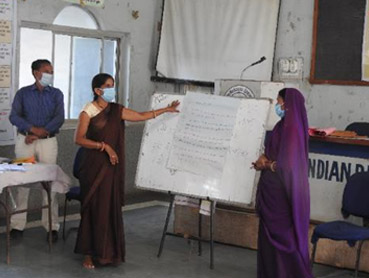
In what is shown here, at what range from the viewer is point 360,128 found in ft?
20.1

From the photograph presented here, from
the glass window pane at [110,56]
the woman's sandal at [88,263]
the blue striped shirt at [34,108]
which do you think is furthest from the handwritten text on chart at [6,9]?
the woman's sandal at [88,263]

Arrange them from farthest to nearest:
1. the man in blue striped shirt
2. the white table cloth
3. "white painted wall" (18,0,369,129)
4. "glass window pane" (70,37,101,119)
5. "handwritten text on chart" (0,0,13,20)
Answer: "glass window pane" (70,37,101,119), "white painted wall" (18,0,369,129), "handwritten text on chart" (0,0,13,20), the man in blue striped shirt, the white table cloth

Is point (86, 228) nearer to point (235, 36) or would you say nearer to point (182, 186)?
point (182, 186)

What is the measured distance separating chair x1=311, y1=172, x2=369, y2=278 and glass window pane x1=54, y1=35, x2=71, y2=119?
11.1ft

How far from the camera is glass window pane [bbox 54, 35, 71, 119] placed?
269 inches

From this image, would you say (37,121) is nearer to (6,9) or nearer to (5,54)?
(5,54)

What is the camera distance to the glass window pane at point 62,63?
6832mm

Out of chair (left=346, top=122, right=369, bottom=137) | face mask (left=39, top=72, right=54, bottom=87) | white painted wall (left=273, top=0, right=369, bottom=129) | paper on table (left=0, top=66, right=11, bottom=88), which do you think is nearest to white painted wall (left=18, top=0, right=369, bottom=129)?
white painted wall (left=273, top=0, right=369, bottom=129)

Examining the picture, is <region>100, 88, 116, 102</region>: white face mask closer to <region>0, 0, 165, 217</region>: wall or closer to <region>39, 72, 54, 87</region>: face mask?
<region>39, 72, 54, 87</region>: face mask

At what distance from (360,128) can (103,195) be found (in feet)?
8.39

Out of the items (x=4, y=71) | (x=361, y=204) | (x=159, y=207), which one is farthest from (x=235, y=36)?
(x=361, y=204)

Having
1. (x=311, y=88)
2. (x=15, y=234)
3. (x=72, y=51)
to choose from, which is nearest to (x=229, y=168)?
(x=15, y=234)

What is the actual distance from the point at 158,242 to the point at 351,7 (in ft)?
9.72

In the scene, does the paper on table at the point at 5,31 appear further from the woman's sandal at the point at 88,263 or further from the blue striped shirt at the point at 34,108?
the woman's sandal at the point at 88,263
